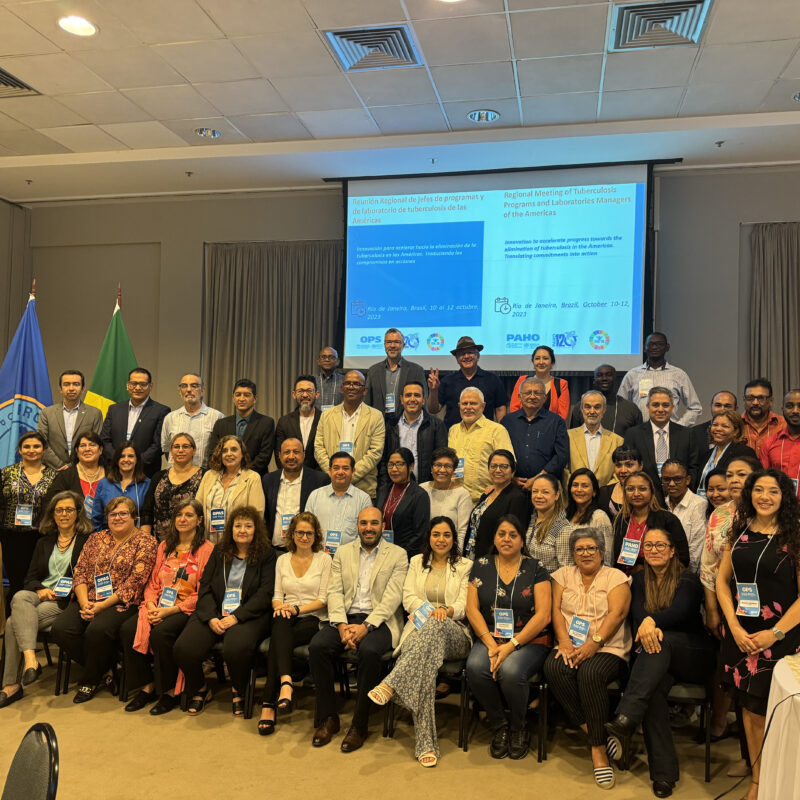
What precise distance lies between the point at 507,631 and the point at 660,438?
1.68m

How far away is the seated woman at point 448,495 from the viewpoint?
4574 millimetres

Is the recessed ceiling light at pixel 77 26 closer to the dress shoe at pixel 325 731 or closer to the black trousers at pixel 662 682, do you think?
the dress shoe at pixel 325 731

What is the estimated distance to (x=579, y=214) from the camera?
6.92 meters

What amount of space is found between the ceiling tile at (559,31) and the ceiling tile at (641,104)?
74 centimetres

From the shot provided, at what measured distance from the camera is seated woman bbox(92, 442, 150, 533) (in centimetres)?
500

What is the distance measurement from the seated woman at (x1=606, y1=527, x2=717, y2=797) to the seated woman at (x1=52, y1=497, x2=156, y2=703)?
8.75 ft

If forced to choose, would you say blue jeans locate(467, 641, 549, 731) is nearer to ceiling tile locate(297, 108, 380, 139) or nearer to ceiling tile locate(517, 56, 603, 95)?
ceiling tile locate(517, 56, 603, 95)

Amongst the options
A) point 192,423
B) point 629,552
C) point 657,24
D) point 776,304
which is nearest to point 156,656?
point 192,423

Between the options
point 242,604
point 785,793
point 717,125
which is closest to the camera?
point 785,793

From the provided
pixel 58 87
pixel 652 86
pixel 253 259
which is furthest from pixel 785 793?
pixel 253 259

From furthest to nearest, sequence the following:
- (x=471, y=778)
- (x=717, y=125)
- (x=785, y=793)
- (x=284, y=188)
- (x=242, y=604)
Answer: (x=284, y=188) < (x=717, y=125) < (x=242, y=604) < (x=471, y=778) < (x=785, y=793)

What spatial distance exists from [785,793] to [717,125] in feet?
16.6

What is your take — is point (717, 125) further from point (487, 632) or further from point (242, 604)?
point (242, 604)

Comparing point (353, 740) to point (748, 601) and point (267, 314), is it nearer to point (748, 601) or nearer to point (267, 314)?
point (748, 601)
